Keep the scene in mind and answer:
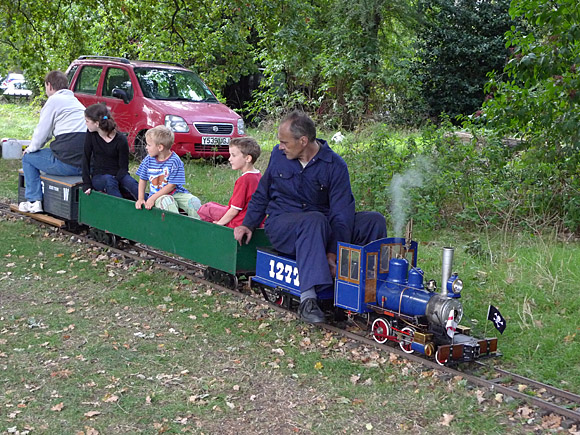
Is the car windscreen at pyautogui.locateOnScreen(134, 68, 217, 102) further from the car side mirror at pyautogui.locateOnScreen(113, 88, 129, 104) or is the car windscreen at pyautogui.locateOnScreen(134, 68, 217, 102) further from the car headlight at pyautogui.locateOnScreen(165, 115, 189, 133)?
the car headlight at pyautogui.locateOnScreen(165, 115, 189, 133)

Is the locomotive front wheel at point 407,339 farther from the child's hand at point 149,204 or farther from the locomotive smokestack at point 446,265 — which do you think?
the child's hand at point 149,204

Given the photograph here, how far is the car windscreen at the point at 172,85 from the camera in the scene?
46.0 ft

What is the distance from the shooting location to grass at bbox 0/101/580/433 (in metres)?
4.86

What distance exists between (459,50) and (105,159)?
17290mm

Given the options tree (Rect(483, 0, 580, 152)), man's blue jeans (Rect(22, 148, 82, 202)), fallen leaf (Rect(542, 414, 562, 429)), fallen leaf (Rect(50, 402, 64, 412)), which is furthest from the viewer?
man's blue jeans (Rect(22, 148, 82, 202))

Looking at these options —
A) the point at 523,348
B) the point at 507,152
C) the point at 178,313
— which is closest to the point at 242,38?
the point at 507,152

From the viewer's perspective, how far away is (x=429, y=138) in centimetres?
1106

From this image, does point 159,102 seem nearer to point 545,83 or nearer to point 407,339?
point 545,83

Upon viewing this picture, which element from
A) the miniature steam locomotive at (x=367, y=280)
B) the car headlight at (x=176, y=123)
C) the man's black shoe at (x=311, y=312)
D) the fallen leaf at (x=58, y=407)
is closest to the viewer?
the fallen leaf at (x=58, y=407)

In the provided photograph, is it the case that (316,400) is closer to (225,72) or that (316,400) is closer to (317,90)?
(225,72)

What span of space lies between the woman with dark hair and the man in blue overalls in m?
2.97

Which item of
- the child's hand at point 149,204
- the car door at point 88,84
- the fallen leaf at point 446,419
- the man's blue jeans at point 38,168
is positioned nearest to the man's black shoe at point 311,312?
the fallen leaf at point 446,419

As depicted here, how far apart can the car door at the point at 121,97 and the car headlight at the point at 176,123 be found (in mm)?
745

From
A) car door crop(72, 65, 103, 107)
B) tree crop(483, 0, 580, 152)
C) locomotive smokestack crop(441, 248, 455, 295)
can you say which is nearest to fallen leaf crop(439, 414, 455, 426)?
locomotive smokestack crop(441, 248, 455, 295)
